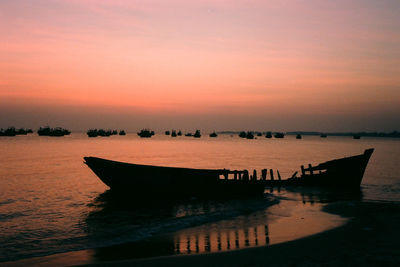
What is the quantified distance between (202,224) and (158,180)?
727 centimetres

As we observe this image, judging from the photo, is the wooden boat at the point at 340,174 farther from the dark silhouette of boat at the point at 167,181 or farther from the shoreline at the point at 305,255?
the shoreline at the point at 305,255

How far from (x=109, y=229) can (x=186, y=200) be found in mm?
7277

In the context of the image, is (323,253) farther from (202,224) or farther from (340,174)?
(340,174)

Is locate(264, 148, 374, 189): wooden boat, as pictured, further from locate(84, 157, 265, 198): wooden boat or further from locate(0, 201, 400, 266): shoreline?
locate(0, 201, 400, 266): shoreline

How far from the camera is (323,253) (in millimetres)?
8727

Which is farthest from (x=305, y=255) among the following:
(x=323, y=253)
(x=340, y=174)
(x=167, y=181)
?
(x=340, y=174)

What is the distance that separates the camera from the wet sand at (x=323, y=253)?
316 inches

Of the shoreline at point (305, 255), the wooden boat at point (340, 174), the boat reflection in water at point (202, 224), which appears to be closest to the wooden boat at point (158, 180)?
the boat reflection in water at point (202, 224)

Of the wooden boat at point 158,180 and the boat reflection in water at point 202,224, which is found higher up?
the wooden boat at point 158,180

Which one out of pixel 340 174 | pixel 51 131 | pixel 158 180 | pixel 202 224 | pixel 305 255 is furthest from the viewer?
pixel 51 131

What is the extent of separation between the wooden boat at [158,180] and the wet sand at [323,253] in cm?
994

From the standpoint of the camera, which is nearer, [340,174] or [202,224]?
[202,224]

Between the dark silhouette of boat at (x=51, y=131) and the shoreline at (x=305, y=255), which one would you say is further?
the dark silhouette of boat at (x=51, y=131)

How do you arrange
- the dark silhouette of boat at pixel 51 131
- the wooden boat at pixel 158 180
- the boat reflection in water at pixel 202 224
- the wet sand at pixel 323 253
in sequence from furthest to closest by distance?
1. the dark silhouette of boat at pixel 51 131
2. the wooden boat at pixel 158 180
3. the boat reflection in water at pixel 202 224
4. the wet sand at pixel 323 253
